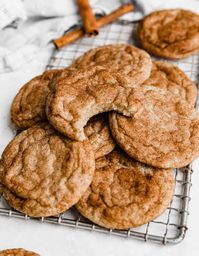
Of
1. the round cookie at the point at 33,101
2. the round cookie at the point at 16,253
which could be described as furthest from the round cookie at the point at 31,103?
the round cookie at the point at 16,253

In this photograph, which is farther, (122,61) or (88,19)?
(88,19)

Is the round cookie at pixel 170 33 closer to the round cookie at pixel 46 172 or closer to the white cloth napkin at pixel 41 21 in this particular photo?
the white cloth napkin at pixel 41 21

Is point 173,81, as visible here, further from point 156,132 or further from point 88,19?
point 88,19

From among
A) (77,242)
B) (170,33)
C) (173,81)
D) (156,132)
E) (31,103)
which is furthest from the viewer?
Answer: (170,33)

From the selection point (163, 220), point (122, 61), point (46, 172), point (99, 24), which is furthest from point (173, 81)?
point (46, 172)

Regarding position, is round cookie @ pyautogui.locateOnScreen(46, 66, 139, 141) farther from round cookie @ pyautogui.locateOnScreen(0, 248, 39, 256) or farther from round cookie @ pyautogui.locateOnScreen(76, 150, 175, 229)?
round cookie @ pyautogui.locateOnScreen(0, 248, 39, 256)

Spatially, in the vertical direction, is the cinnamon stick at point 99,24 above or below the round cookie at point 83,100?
above

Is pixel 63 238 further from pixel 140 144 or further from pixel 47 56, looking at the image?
pixel 47 56

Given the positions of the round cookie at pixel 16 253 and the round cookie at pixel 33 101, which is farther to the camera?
the round cookie at pixel 33 101
